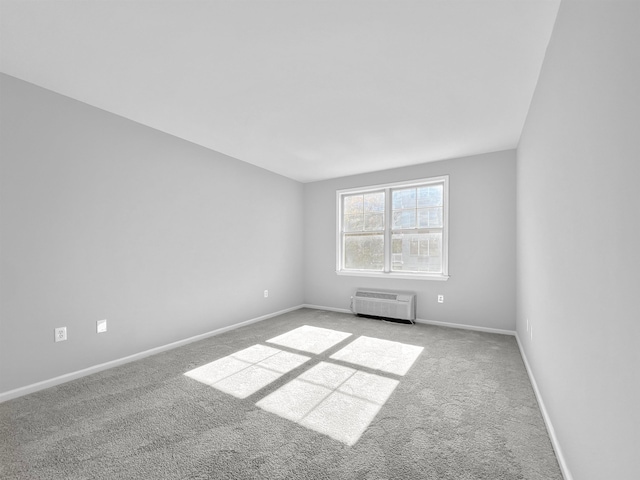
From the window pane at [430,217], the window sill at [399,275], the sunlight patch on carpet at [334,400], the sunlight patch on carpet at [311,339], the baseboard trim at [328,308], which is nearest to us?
the sunlight patch on carpet at [334,400]

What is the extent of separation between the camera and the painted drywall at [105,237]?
229cm

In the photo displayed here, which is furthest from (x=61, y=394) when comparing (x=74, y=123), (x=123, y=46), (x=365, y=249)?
(x=365, y=249)

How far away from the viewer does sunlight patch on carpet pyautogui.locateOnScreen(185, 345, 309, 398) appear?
246 centimetres

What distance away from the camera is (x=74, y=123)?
2605 millimetres

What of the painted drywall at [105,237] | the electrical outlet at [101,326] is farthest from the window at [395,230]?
the electrical outlet at [101,326]

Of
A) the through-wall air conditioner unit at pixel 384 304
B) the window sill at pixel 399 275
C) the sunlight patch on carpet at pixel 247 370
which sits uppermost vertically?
the window sill at pixel 399 275

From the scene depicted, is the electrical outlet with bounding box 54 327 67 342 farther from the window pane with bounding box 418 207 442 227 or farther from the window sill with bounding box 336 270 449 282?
the window pane with bounding box 418 207 442 227

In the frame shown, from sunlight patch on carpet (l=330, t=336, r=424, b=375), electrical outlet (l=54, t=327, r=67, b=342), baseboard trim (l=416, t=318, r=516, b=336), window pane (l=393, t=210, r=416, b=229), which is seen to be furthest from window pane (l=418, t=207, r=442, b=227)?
electrical outlet (l=54, t=327, r=67, b=342)

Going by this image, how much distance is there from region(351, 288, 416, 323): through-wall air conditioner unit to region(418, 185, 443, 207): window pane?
1.46 metres

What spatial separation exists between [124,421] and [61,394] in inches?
32.7

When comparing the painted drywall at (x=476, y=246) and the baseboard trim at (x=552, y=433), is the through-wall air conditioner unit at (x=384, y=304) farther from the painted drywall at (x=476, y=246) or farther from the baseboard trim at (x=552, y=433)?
the baseboard trim at (x=552, y=433)

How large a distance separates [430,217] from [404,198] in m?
0.54

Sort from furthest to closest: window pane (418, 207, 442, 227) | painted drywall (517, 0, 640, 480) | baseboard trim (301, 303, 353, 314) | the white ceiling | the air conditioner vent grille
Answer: baseboard trim (301, 303, 353, 314), the air conditioner vent grille, window pane (418, 207, 442, 227), the white ceiling, painted drywall (517, 0, 640, 480)

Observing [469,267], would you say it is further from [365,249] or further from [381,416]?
[381,416]
